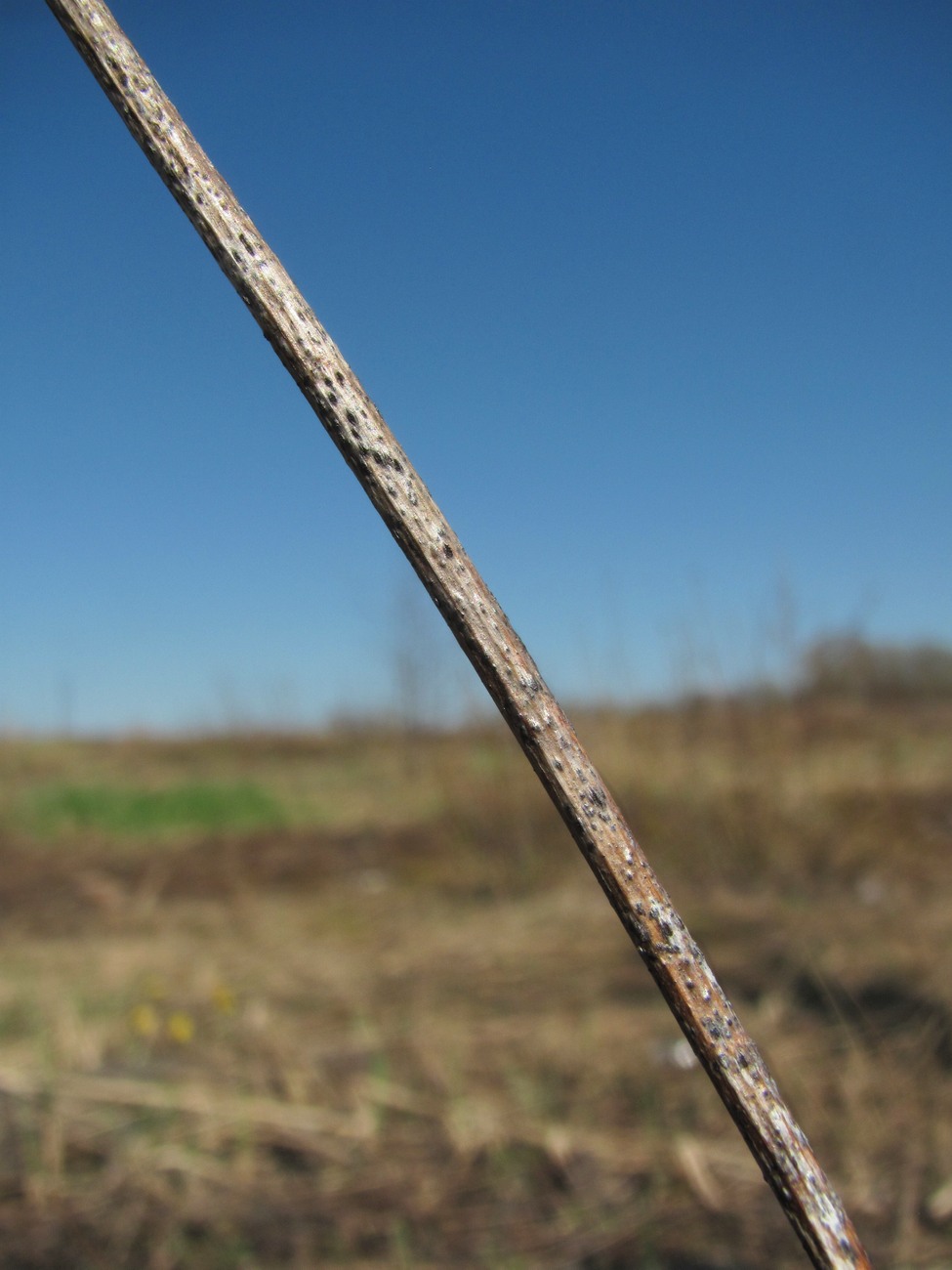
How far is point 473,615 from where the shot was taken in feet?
1.28

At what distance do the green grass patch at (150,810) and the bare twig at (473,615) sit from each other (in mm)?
6704

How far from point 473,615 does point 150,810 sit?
7.45m

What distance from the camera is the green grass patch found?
22.6 ft

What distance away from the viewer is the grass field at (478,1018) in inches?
76.4

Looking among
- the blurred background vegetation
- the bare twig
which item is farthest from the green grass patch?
the bare twig

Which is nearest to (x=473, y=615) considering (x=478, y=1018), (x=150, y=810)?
(x=478, y=1018)

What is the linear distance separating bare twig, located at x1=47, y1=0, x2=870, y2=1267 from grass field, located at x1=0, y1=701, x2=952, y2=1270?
65.9 inches

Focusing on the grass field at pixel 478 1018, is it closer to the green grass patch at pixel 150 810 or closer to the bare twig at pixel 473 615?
the green grass patch at pixel 150 810

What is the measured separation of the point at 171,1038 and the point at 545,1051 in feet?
3.41

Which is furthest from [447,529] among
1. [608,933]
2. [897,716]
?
[897,716]

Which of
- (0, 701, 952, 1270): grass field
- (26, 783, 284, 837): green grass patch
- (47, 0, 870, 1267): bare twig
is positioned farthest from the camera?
(26, 783, 284, 837): green grass patch

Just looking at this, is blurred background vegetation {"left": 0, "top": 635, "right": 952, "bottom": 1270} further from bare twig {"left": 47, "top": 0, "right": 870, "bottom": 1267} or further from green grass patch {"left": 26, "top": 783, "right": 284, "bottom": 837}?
bare twig {"left": 47, "top": 0, "right": 870, "bottom": 1267}

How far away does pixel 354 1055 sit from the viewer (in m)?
2.70

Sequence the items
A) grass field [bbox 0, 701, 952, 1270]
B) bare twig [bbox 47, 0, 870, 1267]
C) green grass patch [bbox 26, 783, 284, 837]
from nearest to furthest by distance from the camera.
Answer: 1. bare twig [bbox 47, 0, 870, 1267]
2. grass field [bbox 0, 701, 952, 1270]
3. green grass patch [bbox 26, 783, 284, 837]
